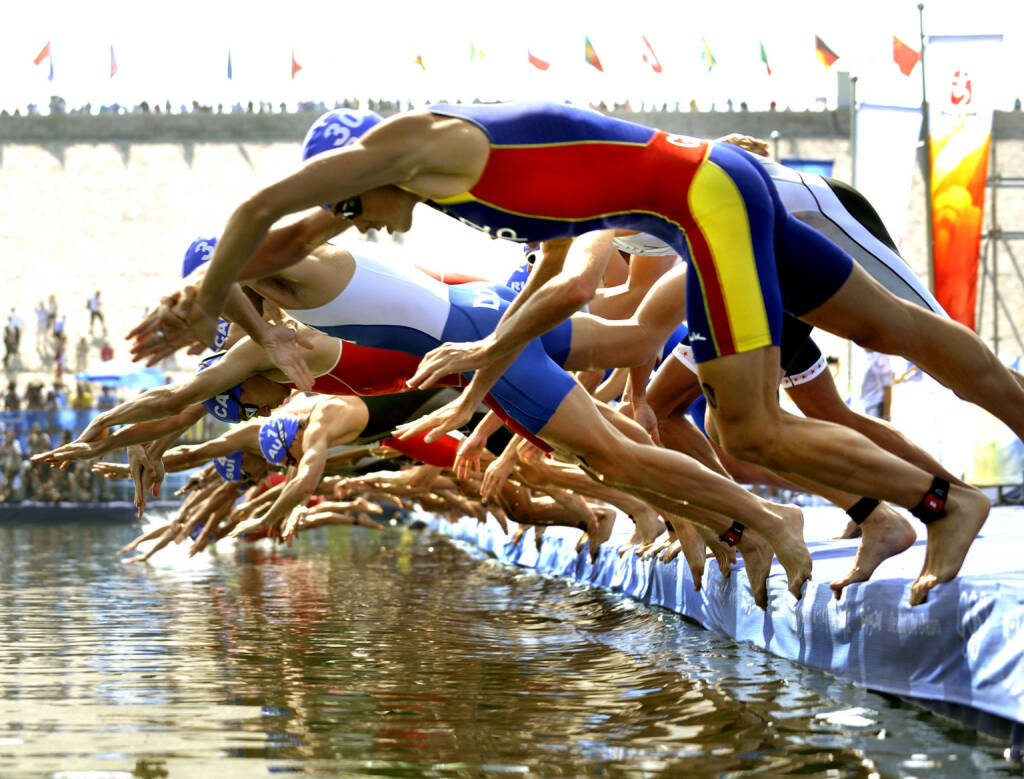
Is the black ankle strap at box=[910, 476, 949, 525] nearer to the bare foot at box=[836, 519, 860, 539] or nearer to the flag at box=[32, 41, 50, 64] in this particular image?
the bare foot at box=[836, 519, 860, 539]

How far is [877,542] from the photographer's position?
4398 mm

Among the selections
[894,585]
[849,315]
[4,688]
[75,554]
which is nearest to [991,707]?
[894,585]

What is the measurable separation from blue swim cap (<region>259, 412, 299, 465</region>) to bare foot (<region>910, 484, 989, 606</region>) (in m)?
5.09

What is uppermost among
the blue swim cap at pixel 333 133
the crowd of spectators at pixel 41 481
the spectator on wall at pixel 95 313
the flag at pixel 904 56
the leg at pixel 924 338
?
the flag at pixel 904 56

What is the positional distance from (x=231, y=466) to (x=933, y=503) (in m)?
6.16

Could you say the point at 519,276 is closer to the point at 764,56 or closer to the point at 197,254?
the point at 197,254

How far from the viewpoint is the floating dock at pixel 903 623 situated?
10.6ft

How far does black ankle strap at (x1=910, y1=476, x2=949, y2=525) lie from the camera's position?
388 cm

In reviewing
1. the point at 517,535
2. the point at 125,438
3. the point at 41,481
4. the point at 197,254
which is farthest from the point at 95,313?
the point at 197,254

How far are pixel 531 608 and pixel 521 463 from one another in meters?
1.17

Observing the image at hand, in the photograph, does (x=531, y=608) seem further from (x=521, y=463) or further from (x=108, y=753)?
(x=108, y=753)

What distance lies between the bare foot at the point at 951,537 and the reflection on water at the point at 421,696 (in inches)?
14.0

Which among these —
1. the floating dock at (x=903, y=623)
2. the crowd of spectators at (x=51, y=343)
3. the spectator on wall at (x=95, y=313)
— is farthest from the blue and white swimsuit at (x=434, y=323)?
the spectator on wall at (x=95, y=313)

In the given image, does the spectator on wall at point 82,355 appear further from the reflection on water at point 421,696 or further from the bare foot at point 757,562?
the bare foot at point 757,562
